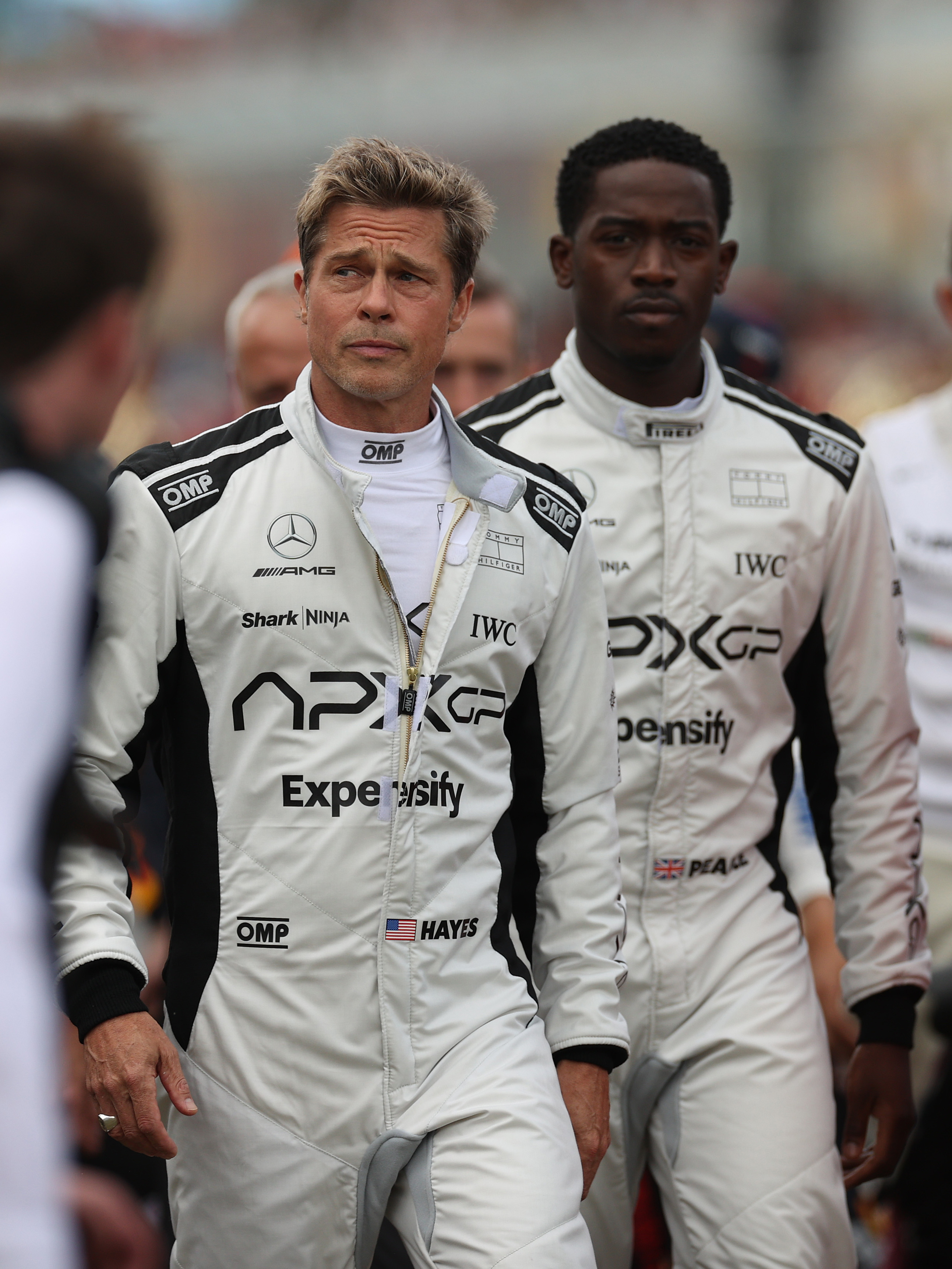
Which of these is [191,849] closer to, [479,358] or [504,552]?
[504,552]

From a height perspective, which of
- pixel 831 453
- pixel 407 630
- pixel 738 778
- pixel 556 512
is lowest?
pixel 738 778

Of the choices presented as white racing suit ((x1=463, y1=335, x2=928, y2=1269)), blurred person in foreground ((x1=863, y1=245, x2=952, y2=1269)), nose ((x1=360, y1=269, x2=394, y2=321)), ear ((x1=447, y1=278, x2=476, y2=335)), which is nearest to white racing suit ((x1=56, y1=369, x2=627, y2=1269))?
nose ((x1=360, y1=269, x2=394, y2=321))

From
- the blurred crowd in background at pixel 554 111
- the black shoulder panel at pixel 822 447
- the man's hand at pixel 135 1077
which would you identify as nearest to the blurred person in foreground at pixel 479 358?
the black shoulder panel at pixel 822 447

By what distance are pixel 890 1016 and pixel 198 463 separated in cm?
199

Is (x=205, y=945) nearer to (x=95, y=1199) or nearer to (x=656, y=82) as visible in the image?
(x=95, y=1199)

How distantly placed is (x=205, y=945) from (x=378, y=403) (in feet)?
3.51

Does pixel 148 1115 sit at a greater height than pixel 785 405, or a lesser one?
lesser

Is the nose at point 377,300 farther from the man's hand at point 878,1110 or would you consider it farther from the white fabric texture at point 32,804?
the man's hand at point 878,1110

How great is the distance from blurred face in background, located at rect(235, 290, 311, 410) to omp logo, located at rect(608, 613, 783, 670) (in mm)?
1403

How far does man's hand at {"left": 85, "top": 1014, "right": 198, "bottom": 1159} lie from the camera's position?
2.97m

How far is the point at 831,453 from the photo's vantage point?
4.17 m

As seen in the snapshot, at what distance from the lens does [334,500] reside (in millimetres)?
3387

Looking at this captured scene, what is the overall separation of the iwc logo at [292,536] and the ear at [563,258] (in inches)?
48.1

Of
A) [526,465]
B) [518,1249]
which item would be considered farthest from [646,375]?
[518,1249]
